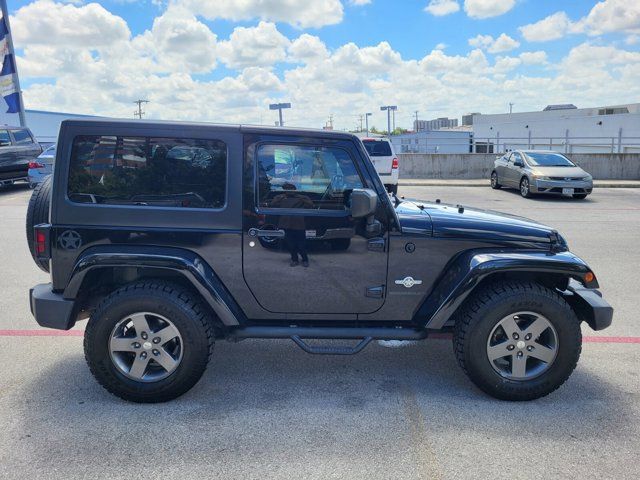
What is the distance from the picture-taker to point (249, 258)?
3.48 meters

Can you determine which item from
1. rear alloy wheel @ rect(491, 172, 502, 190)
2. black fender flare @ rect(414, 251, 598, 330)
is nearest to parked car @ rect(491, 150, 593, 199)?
rear alloy wheel @ rect(491, 172, 502, 190)

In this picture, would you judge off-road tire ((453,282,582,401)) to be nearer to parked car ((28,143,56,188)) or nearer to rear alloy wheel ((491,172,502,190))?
parked car ((28,143,56,188))

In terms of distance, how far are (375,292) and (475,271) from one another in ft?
2.20

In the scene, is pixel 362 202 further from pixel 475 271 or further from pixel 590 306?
pixel 590 306

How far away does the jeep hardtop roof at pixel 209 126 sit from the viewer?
3408mm

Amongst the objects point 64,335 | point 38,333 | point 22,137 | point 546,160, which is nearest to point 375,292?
point 64,335

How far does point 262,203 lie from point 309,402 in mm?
1362

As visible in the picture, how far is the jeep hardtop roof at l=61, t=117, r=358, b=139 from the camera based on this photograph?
3408 millimetres

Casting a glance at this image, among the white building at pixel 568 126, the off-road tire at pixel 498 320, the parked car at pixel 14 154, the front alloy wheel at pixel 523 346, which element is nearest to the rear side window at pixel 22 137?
the parked car at pixel 14 154

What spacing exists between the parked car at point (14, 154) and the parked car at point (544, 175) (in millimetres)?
14860

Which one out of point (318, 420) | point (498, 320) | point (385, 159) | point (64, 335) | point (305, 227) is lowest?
point (318, 420)

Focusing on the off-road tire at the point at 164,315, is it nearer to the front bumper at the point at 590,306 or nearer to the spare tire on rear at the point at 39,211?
the spare tire on rear at the point at 39,211

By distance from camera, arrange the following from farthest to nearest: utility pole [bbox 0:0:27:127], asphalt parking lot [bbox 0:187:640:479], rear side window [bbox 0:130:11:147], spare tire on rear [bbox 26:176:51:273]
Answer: utility pole [bbox 0:0:27:127] → rear side window [bbox 0:130:11:147] → spare tire on rear [bbox 26:176:51:273] → asphalt parking lot [bbox 0:187:640:479]

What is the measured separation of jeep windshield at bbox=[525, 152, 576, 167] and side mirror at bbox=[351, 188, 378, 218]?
14.2 meters
